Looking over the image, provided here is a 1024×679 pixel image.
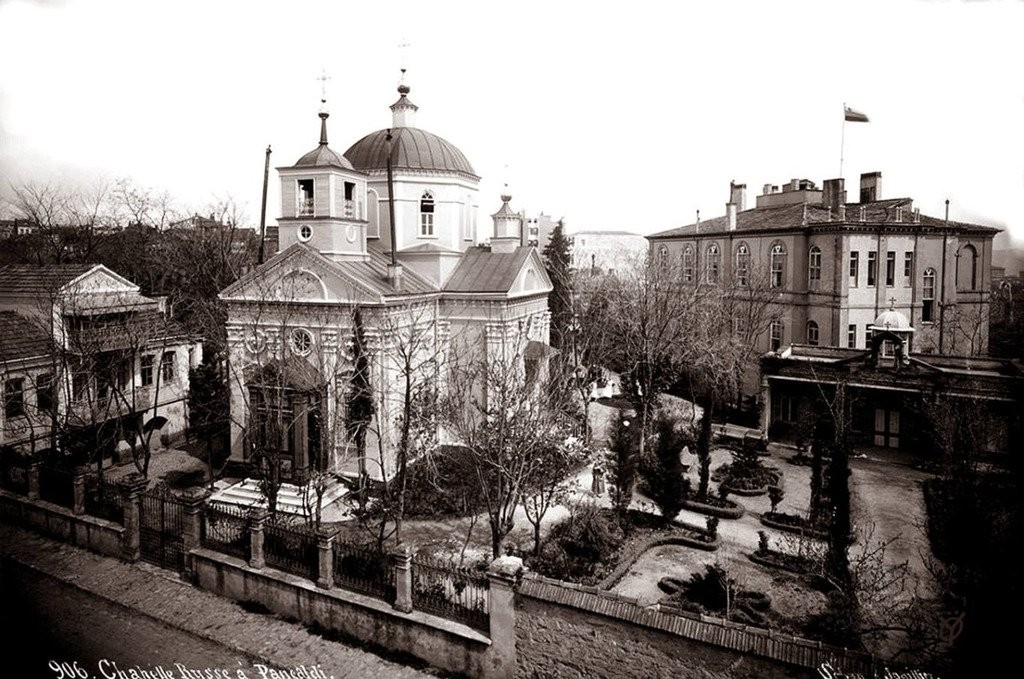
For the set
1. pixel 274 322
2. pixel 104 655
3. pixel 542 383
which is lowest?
pixel 104 655

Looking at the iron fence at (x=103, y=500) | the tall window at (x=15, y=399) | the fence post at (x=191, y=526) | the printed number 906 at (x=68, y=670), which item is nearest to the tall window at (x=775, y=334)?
the fence post at (x=191, y=526)

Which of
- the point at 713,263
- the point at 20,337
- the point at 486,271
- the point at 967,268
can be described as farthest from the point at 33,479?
the point at 967,268

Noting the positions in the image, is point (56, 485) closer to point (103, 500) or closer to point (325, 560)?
point (103, 500)

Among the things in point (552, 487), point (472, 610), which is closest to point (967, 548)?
point (552, 487)

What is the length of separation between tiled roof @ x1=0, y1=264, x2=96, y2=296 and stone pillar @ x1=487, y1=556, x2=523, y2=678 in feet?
56.2

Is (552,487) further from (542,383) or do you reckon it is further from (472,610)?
(542,383)

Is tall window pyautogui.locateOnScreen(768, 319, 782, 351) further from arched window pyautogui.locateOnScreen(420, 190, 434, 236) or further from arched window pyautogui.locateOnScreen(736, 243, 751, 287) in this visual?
arched window pyautogui.locateOnScreen(420, 190, 434, 236)

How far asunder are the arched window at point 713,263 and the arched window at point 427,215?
711 inches

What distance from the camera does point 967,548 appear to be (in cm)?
1280

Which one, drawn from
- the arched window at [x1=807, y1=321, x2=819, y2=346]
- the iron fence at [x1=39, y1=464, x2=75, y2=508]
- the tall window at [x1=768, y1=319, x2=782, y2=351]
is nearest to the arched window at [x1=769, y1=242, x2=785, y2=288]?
the tall window at [x1=768, y1=319, x2=782, y2=351]

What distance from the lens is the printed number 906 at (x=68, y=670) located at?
8.94 meters

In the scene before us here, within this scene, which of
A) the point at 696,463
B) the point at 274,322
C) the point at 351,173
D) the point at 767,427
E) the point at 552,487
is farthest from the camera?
the point at 767,427

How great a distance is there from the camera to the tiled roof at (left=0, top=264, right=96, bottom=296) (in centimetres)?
2072

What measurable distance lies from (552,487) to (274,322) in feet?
33.4
